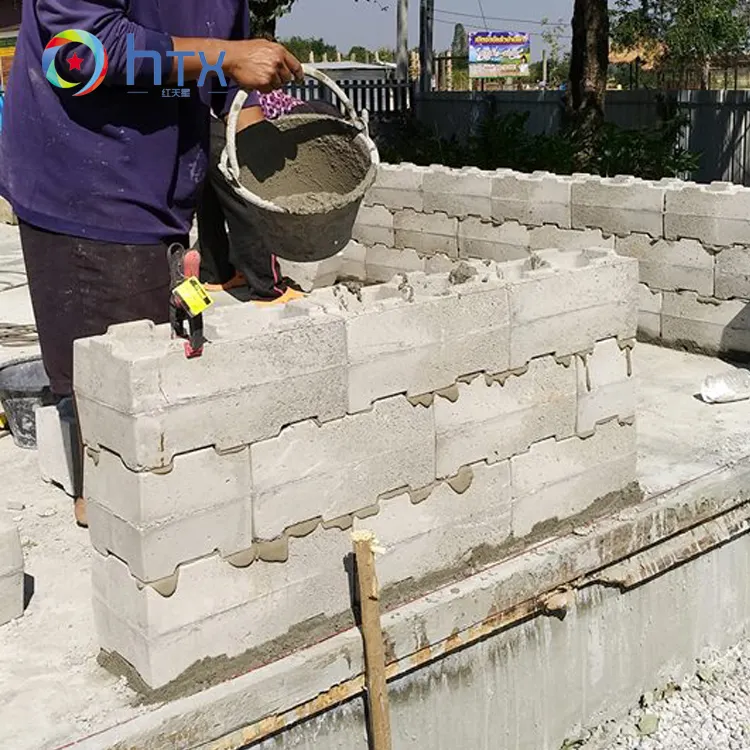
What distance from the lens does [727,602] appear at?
4.49 metres

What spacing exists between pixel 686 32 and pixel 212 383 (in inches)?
987

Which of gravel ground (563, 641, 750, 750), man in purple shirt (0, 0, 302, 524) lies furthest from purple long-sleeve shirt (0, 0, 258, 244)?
gravel ground (563, 641, 750, 750)

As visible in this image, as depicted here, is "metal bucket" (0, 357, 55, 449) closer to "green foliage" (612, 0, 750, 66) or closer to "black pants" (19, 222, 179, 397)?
"black pants" (19, 222, 179, 397)

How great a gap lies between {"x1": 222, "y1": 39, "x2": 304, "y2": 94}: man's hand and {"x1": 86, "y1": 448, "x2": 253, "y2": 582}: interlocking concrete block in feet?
3.79

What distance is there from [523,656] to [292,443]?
3.86ft

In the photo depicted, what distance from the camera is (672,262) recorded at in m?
6.16

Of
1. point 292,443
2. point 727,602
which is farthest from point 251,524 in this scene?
point 727,602

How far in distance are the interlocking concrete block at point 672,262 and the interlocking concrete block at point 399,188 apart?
170cm

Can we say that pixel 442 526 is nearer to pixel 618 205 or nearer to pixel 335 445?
pixel 335 445

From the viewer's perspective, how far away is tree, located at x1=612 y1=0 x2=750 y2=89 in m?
24.3

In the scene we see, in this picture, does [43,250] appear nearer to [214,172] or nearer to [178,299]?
[178,299]

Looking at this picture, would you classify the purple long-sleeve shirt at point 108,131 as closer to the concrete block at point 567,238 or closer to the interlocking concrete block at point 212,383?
the interlocking concrete block at point 212,383

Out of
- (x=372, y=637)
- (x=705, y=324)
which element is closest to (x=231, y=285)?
(x=705, y=324)

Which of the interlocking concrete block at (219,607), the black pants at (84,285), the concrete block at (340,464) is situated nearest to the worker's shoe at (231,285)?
the black pants at (84,285)
